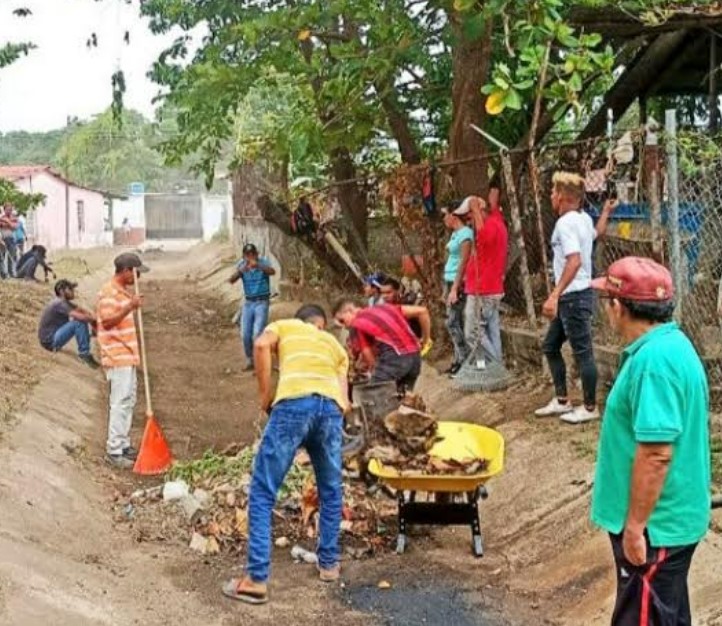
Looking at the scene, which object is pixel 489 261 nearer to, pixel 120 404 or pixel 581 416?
pixel 581 416

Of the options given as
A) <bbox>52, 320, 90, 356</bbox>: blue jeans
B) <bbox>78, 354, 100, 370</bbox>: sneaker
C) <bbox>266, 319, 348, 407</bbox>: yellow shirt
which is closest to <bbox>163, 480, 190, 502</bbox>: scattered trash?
<bbox>266, 319, 348, 407</bbox>: yellow shirt

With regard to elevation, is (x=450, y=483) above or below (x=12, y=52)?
below

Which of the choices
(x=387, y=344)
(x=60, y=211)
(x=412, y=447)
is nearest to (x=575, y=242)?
(x=387, y=344)

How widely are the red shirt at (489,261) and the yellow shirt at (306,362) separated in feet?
13.6

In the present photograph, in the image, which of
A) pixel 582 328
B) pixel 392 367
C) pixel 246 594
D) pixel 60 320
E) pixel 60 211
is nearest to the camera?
pixel 246 594

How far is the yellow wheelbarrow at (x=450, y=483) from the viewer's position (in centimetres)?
704

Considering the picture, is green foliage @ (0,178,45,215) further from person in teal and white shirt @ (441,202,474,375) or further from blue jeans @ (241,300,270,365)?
person in teal and white shirt @ (441,202,474,375)

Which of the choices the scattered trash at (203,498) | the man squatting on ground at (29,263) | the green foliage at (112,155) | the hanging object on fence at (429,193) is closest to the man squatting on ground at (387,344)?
the scattered trash at (203,498)

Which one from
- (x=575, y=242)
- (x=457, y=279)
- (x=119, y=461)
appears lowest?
(x=119, y=461)

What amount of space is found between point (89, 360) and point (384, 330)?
8.07 metres

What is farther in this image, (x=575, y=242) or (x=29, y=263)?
(x=29, y=263)

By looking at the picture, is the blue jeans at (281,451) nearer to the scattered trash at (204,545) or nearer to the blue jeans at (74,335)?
the scattered trash at (204,545)

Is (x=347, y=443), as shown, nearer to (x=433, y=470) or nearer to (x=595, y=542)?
(x=433, y=470)

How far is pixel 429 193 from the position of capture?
13.3 m
